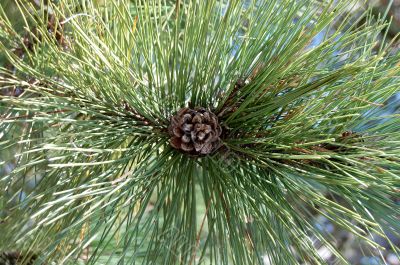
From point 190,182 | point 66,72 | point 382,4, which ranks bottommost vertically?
point 190,182

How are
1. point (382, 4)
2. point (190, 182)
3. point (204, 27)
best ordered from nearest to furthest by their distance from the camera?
point (204, 27), point (190, 182), point (382, 4)

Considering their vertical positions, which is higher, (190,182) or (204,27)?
(204,27)

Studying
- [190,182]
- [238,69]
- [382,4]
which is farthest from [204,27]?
[382,4]

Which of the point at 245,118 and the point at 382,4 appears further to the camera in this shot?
the point at 382,4

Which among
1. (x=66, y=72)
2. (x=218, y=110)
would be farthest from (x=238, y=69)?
(x=66, y=72)

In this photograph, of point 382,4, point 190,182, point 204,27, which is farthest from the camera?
point 382,4

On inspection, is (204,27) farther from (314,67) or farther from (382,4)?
(382,4)
